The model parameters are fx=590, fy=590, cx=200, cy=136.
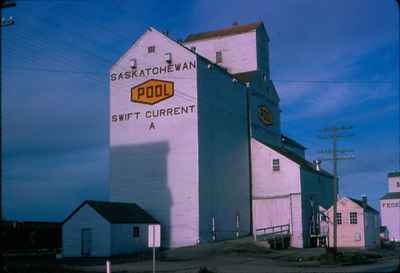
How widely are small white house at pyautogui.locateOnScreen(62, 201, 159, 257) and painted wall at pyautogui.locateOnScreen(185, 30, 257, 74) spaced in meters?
22.7

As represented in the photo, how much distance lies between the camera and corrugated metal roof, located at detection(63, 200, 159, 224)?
1670 inches

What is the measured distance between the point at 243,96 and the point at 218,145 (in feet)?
26.4

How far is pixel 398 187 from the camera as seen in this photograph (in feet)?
342

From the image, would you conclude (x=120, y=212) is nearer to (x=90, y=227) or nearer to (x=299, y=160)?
(x=90, y=227)

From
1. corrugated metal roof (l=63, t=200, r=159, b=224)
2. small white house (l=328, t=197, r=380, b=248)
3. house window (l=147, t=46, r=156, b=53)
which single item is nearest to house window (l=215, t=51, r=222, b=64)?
house window (l=147, t=46, r=156, b=53)

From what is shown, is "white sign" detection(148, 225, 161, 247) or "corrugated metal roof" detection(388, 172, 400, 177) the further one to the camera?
"corrugated metal roof" detection(388, 172, 400, 177)

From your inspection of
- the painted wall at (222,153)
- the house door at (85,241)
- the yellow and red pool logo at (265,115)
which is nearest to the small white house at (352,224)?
the painted wall at (222,153)

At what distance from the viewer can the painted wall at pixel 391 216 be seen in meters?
95.2

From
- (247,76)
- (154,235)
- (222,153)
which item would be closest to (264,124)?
(247,76)

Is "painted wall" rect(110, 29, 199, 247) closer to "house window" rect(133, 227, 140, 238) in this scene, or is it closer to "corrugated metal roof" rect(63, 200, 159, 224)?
"corrugated metal roof" rect(63, 200, 159, 224)

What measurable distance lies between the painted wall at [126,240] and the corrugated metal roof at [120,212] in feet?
1.27

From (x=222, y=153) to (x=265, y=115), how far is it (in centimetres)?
1222

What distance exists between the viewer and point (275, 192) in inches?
2168

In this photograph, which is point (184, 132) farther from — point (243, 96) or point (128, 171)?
point (243, 96)
